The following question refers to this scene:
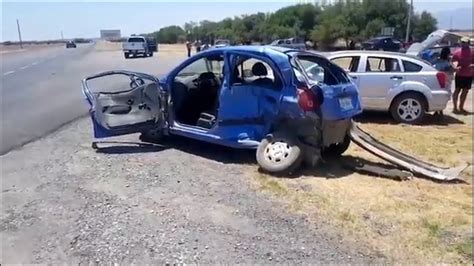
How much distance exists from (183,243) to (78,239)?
3.05 ft

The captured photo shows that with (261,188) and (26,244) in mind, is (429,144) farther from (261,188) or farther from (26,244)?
(26,244)

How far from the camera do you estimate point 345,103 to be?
249 inches

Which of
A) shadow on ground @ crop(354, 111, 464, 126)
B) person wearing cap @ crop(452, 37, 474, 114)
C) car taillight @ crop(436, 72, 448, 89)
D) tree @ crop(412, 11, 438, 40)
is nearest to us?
car taillight @ crop(436, 72, 448, 89)

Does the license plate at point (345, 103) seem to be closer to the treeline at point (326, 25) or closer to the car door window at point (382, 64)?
the car door window at point (382, 64)

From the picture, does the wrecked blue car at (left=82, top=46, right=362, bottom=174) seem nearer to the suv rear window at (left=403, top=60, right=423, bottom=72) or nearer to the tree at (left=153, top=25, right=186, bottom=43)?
the suv rear window at (left=403, top=60, right=423, bottom=72)

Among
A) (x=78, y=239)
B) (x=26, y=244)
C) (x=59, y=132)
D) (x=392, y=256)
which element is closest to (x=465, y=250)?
(x=392, y=256)

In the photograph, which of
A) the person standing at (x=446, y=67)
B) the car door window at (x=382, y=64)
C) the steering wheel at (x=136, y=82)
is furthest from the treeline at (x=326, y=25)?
the steering wheel at (x=136, y=82)

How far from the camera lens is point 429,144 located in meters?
8.33

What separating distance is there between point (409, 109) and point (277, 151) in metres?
5.36

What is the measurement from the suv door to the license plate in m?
4.22

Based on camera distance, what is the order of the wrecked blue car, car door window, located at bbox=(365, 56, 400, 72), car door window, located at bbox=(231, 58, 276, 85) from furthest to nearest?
car door window, located at bbox=(365, 56, 400, 72) → car door window, located at bbox=(231, 58, 276, 85) → the wrecked blue car

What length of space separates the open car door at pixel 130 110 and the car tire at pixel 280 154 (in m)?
1.85

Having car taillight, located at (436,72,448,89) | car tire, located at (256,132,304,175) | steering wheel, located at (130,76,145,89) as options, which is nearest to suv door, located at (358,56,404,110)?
car taillight, located at (436,72,448,89)

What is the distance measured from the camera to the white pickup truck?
48.7 metres
